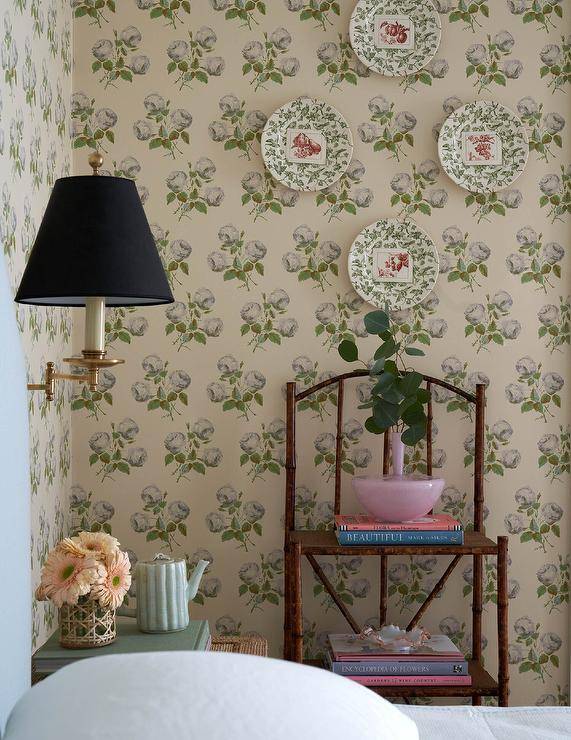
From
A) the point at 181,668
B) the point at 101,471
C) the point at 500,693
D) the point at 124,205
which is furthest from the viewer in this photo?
the point at 101,471

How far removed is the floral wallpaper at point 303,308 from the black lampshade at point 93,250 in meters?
1.13

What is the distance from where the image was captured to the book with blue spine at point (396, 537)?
245 cm

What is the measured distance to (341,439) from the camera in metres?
2.71

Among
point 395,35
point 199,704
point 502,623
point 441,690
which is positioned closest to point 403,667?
point 441,690

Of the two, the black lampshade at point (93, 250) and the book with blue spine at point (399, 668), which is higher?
the black lampshade at point (93, 250)

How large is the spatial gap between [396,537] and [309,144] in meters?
1.22

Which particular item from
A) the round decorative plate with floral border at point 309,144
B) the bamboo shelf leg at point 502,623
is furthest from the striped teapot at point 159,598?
the round decorative plate with floral border at point 309,144

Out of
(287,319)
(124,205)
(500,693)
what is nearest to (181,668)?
(124,205)

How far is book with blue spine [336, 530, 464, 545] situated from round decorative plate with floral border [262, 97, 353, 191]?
107 cm

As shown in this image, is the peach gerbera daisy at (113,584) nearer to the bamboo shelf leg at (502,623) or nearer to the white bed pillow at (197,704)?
the white bed pillow at (197,704)

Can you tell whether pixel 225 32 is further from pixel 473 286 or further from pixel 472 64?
pixel 473 286

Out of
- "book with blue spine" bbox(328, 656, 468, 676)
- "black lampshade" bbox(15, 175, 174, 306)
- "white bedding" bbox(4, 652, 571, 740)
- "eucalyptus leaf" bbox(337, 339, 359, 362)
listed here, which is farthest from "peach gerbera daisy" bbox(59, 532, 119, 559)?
"eucalyptus leaf" bbox(337, 339, 359, 362)

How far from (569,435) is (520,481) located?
0.21m

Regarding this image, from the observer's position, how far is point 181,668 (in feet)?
2.92
